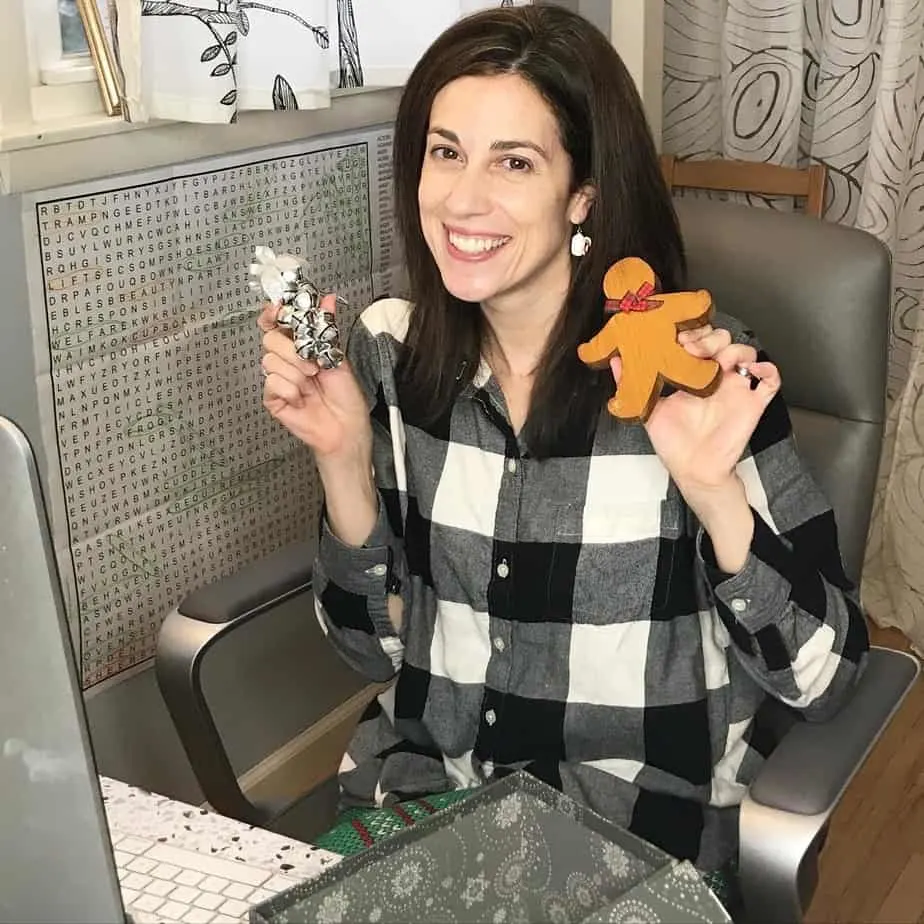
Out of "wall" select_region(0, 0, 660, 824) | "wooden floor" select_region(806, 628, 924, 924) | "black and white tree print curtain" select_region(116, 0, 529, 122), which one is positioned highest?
"black and white tree print curtain" select_region(116, 0, 529, 122)

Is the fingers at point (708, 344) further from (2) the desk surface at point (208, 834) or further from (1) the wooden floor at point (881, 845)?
(1) the wooden floor at point (881, 845)

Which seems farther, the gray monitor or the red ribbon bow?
the red ribbon bow

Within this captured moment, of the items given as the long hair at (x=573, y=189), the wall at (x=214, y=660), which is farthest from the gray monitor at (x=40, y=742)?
the wall at (x=214, y=660)

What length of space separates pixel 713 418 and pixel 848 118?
144 centimetres

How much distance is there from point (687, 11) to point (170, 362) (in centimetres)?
134

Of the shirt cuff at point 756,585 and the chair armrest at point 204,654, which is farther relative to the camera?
the chair armrest at point 204,654

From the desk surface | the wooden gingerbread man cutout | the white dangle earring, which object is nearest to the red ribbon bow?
the wooden gingerbread man cutout

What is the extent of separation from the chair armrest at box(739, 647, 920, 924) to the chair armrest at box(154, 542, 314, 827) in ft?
1.72

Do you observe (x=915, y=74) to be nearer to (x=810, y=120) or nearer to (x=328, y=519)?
Answer: (x=810, y=120)

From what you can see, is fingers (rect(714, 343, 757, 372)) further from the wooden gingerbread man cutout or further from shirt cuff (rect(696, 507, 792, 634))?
shirt cuff (rect(696, 507, 792, 634))

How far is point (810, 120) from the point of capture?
2396 millimetres

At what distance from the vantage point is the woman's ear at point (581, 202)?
1.21 meters

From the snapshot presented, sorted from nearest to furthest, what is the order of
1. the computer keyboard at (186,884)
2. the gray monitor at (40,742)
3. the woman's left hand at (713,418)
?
the gray monitor at (40,742) < the computer keyboard at (186,884) < the woman's left hand at (713,418)

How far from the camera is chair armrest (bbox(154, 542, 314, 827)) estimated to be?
48.2 inches
